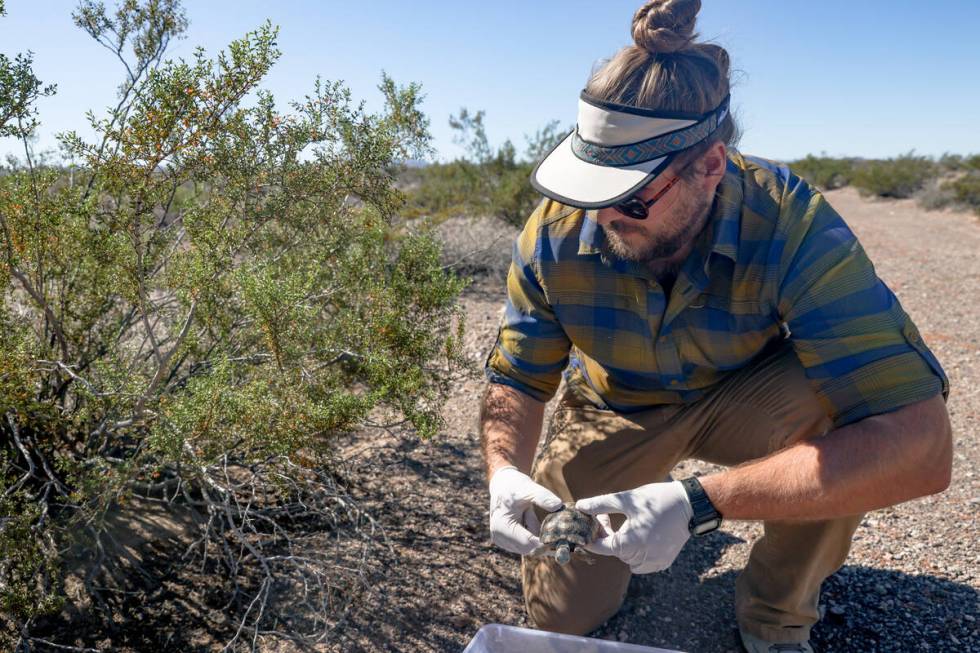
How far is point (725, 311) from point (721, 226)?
9.3 inches

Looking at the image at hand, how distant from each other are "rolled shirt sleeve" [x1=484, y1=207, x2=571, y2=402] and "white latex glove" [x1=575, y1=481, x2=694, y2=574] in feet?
1.68

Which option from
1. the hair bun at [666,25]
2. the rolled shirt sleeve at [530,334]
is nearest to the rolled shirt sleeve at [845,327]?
the hair bun at [666,25]

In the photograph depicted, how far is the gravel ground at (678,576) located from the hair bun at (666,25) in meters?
1.62

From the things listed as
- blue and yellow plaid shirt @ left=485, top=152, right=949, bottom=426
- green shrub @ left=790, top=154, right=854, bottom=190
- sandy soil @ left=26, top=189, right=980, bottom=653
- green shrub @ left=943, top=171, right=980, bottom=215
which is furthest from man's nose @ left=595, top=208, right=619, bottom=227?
green shrub @ left=790, top=154, right=854, bottom=190

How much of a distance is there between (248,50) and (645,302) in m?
1.28

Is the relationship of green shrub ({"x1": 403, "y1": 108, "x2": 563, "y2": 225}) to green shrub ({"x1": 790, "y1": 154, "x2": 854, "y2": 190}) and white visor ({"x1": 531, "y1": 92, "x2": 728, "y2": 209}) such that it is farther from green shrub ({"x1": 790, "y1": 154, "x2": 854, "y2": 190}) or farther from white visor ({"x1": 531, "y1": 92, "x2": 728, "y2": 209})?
green shrub ({"x1": 790, "y1": 154, "x2": 854, "y2": 190})

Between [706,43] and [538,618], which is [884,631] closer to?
[538,618]

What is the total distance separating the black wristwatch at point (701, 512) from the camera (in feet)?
5.77

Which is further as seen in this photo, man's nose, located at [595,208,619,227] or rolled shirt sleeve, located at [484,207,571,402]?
rolled shirt sleeve, located at [484,207,571,402]

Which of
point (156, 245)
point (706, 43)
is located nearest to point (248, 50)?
point (156, 245)

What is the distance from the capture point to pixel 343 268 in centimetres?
279

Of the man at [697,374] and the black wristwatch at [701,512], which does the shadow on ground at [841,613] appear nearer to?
the man at [697,374]

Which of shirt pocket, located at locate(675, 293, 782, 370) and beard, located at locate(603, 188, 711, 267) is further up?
beard, located at locate(603, 188, 711, 267)

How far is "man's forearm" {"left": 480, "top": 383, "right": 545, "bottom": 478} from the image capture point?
6.89 feet
